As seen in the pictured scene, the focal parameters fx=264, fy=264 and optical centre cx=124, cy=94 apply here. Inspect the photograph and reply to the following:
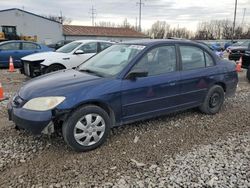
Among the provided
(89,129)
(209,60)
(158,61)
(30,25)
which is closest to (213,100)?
(209,60)

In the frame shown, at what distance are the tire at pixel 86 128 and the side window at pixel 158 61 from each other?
976mm

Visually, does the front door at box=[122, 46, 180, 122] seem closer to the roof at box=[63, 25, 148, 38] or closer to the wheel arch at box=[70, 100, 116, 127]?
the wheel arch at box=[70, 100, 116, 127]

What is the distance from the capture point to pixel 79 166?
11.3ft

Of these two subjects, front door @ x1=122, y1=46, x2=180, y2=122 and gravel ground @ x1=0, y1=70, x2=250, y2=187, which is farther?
front door @ x1=122, y1=46, x2=180, y2=122

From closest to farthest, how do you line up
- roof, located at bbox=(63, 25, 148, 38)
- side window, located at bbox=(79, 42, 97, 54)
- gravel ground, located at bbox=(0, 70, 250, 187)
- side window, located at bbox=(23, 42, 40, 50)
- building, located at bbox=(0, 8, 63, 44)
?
gravel ground, located at bbox=(0, 70, 250, 187)
side window, located at bbox=(79, 42, 97, 54)
side window, located at bbox=(23, 42, 40, 50)
building, located at bbox=(0, 8, 63, 44)
roof, located at bbox=(63, 25, 148, 38)

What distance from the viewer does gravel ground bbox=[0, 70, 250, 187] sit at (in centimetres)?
314

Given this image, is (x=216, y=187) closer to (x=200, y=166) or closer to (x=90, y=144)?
(x=200, y=166)

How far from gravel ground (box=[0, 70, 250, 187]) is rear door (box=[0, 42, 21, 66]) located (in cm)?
818

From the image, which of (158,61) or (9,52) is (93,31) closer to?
(9,52)

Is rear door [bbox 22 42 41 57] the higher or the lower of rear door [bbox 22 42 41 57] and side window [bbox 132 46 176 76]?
the lower

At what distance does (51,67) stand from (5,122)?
373 centimetres

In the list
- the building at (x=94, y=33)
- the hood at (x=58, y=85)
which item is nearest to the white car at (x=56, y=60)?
the hood at (x=58, y=85)

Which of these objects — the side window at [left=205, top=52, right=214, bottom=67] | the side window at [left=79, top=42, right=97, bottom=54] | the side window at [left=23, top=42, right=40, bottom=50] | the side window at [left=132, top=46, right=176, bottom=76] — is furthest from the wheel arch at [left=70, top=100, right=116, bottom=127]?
the side window at [left=23, top=42, right=40, bottom=50]

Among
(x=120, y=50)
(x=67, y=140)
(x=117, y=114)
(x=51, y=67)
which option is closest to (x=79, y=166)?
(x=67, y=140)
